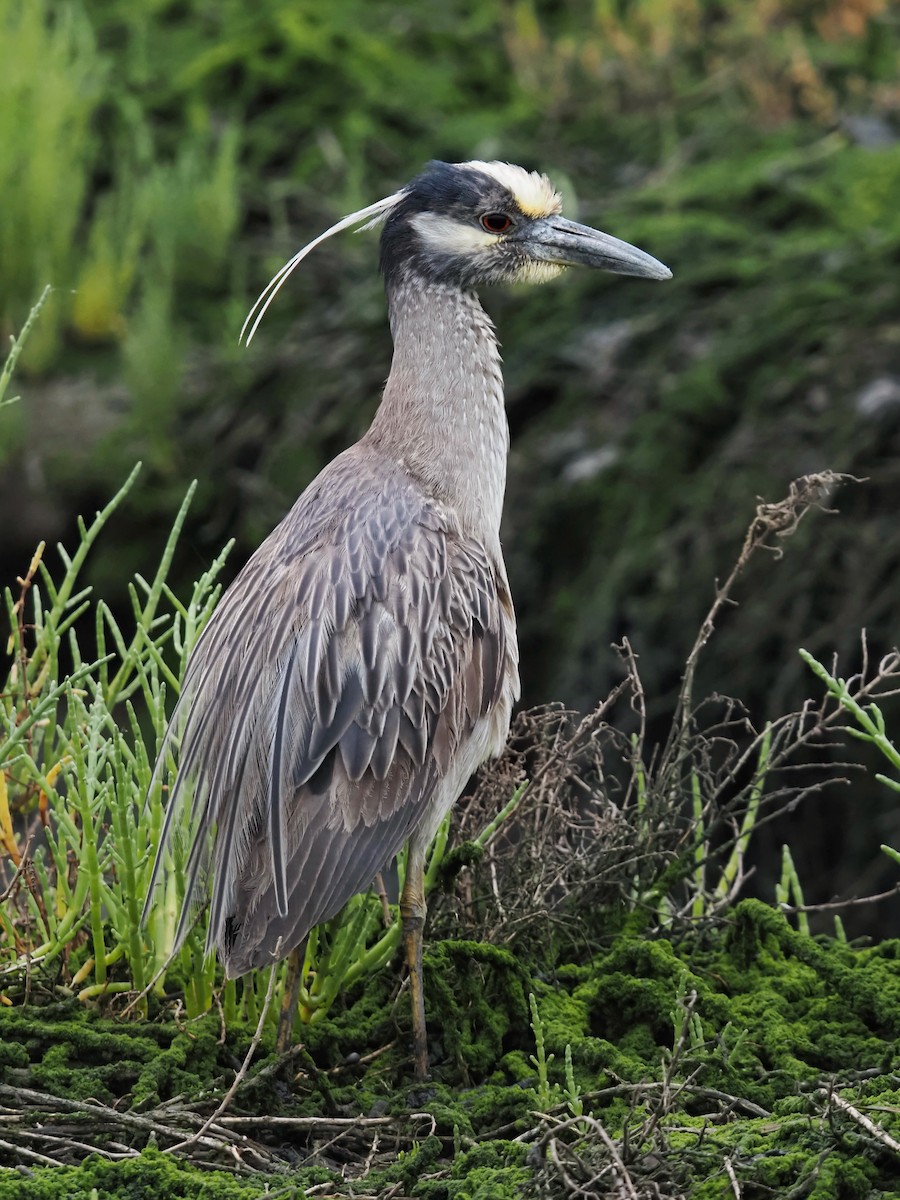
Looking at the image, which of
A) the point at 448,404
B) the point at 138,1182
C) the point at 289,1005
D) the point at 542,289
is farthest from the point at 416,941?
the point at 542,289

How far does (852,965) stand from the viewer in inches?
153

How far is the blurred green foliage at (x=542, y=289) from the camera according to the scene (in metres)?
5.93

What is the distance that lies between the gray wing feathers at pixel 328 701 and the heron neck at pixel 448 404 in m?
0.11

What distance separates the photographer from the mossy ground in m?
2.85

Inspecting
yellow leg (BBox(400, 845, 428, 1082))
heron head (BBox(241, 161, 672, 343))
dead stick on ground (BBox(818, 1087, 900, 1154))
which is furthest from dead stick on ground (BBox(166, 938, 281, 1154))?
heron head (BBox(241, 161, 672, 343))

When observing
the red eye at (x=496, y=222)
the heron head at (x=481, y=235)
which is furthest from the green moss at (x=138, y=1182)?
the red eye at (x=496, y=222)

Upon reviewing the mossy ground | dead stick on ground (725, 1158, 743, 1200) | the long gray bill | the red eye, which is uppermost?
the red eye

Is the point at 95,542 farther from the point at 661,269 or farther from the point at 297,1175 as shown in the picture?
the point at 297,1175

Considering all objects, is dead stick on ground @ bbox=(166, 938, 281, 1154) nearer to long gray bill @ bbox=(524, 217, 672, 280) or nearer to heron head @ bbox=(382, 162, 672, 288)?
heron head @ bbox=(382, 162, 672, 288)

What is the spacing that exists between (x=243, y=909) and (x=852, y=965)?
1422mm

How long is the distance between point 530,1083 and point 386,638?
3.03 ft

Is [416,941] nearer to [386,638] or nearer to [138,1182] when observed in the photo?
[386,638]

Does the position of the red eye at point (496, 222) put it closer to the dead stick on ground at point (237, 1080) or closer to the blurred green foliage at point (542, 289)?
the dead stick on ground at point (237, 1080)

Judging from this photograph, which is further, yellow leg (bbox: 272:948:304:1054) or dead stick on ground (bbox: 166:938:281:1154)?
yellow leg (bbox: 272:948:304:1054)
